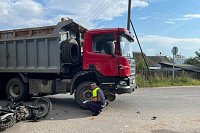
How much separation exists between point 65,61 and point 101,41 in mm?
1562

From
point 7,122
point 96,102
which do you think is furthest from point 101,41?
point 7,122

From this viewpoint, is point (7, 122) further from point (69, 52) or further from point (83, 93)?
point (69, 52)

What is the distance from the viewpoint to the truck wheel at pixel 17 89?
13.1 metres

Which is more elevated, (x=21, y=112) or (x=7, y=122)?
(x=21, y=112)

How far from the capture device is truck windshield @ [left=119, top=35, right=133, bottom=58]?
11.7 m

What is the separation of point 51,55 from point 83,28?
1914mm

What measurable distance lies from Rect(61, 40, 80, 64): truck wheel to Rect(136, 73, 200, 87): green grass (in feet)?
38.5

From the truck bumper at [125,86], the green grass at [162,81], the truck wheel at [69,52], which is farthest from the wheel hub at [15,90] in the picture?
the green grass at [162,81]

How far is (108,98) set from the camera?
1209 cm

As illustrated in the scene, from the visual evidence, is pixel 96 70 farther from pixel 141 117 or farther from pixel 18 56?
pixel 18 56

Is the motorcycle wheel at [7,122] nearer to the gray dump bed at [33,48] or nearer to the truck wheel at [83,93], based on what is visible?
the truck wheel at [83,93]

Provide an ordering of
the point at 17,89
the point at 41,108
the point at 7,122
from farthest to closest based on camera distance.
→ the point at 17,89, the point at 41,108, the point at 7,122

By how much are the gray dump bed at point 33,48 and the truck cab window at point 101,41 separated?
1335mm

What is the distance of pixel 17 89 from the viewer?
13500mm
